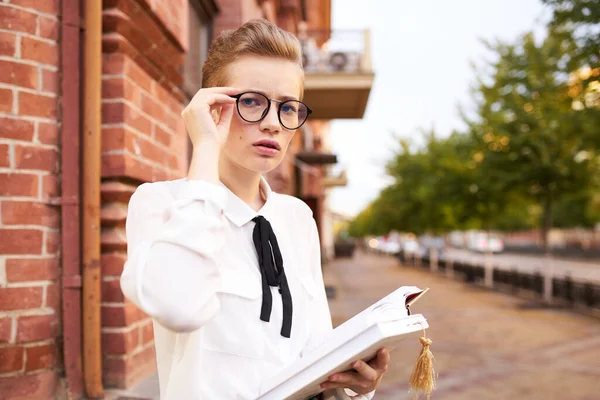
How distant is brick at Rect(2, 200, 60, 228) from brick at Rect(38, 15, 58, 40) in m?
0.66

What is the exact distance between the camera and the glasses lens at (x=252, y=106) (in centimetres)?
129

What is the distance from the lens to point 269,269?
1321mm

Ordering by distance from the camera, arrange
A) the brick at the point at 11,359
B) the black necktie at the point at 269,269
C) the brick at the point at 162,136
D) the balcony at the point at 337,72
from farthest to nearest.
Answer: the balcony at the point at 337,72 < the brick at the point at 162,136 < the brick at the point at 11,359 < the black necktie at the point at 269,269

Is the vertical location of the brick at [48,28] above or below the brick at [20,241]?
above

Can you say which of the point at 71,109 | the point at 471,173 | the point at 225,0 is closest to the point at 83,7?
the point at 71,109

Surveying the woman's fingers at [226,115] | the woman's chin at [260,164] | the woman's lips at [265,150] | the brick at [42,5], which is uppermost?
the brick at [42,5]

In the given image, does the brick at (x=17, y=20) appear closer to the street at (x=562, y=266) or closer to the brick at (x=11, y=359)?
the brick at (x=11, y=359)

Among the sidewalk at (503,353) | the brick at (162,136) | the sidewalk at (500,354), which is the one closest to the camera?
the brick at (162,136)

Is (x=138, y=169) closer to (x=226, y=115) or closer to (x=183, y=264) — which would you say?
(x=226, y=115)

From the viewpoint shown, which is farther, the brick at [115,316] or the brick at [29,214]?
the brick at [115,316]

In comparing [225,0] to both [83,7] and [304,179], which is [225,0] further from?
[304,179]

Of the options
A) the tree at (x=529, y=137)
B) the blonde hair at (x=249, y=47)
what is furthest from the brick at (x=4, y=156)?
the tree at (x=529, y=137)

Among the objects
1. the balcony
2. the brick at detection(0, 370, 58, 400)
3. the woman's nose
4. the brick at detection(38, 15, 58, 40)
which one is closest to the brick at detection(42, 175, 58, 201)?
the brick at detection(38, 15, 58, 40)

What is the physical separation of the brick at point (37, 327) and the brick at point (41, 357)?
0.04 meters
